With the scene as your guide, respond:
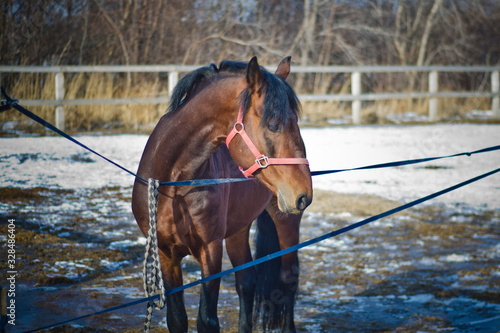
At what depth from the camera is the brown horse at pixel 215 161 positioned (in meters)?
2.40

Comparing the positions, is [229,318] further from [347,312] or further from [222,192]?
[222,192]

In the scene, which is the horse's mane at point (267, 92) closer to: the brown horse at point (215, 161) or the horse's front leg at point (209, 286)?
the brown horse at point (215, 161)

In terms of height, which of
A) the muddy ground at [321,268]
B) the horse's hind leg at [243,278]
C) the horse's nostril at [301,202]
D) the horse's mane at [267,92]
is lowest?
the muddy ground at [321,268]

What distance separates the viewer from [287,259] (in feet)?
12.1

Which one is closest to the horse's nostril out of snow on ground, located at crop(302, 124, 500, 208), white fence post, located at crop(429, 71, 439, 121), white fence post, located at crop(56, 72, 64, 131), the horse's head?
the horse's head

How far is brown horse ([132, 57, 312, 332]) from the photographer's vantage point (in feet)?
7.86

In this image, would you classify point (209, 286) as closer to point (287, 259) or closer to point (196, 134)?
point (196, 134)

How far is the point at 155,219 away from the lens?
2533mm

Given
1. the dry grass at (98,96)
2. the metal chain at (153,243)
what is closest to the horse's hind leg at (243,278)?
the metal chain at (153,243)

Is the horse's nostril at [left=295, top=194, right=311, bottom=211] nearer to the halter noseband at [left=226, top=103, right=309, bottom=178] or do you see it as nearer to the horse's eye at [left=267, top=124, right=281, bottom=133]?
the halter noseband at [left=226, top=103, right=309, bottom=178]

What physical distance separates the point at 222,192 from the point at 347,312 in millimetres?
1791

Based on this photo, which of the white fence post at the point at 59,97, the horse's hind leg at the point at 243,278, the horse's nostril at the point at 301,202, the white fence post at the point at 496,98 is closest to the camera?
the horse's nostril at the point at 301,202

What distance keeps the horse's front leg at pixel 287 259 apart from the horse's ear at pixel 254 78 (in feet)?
4.60

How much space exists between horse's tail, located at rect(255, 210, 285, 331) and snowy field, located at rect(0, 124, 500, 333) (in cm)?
24
